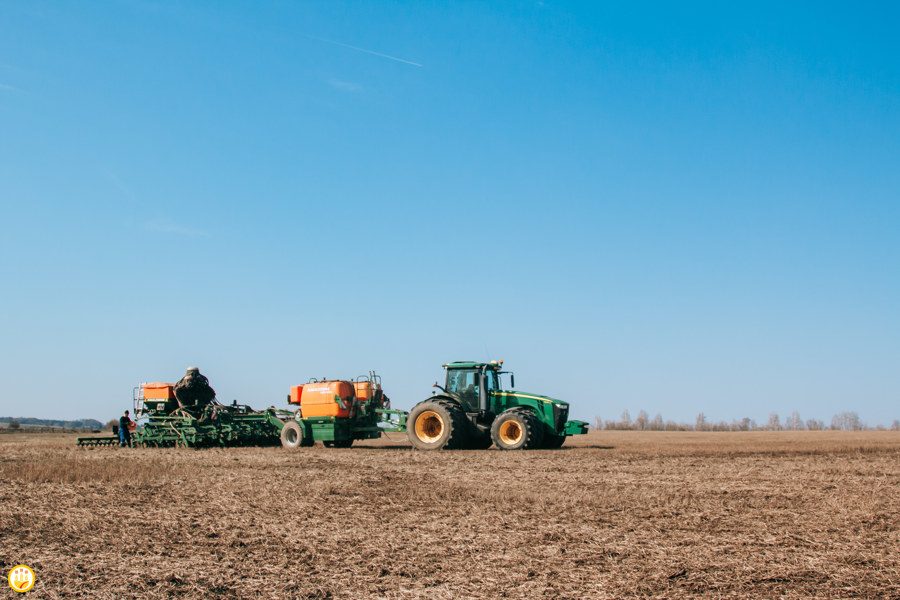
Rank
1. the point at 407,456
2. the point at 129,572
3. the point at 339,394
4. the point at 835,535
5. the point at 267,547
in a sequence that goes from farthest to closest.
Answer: the point at 339,394 → the point at 407,456 → the point at 835,535 → the point at 267,547 → the point at 129,572

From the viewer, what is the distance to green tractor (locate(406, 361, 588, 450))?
19.7m

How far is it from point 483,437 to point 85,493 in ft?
37.9

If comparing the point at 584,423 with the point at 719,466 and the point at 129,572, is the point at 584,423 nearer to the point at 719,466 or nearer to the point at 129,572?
the point at 719,466

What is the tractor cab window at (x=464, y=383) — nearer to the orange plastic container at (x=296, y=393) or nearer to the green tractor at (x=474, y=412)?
the green tractor at (x=474, y=412)

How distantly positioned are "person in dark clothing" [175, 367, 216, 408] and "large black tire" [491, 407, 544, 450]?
10.1 meters

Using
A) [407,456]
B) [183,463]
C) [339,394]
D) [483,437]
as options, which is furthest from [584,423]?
[183,463]

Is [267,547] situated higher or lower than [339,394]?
lower

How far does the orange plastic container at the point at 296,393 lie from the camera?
900 inches

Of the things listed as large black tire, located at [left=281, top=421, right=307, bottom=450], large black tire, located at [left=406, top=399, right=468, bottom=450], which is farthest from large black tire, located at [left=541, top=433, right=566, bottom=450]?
large black tire, located at [left=281, top=421, right=307, bottom=450]

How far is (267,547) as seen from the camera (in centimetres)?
719

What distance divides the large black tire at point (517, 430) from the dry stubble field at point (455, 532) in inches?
174
